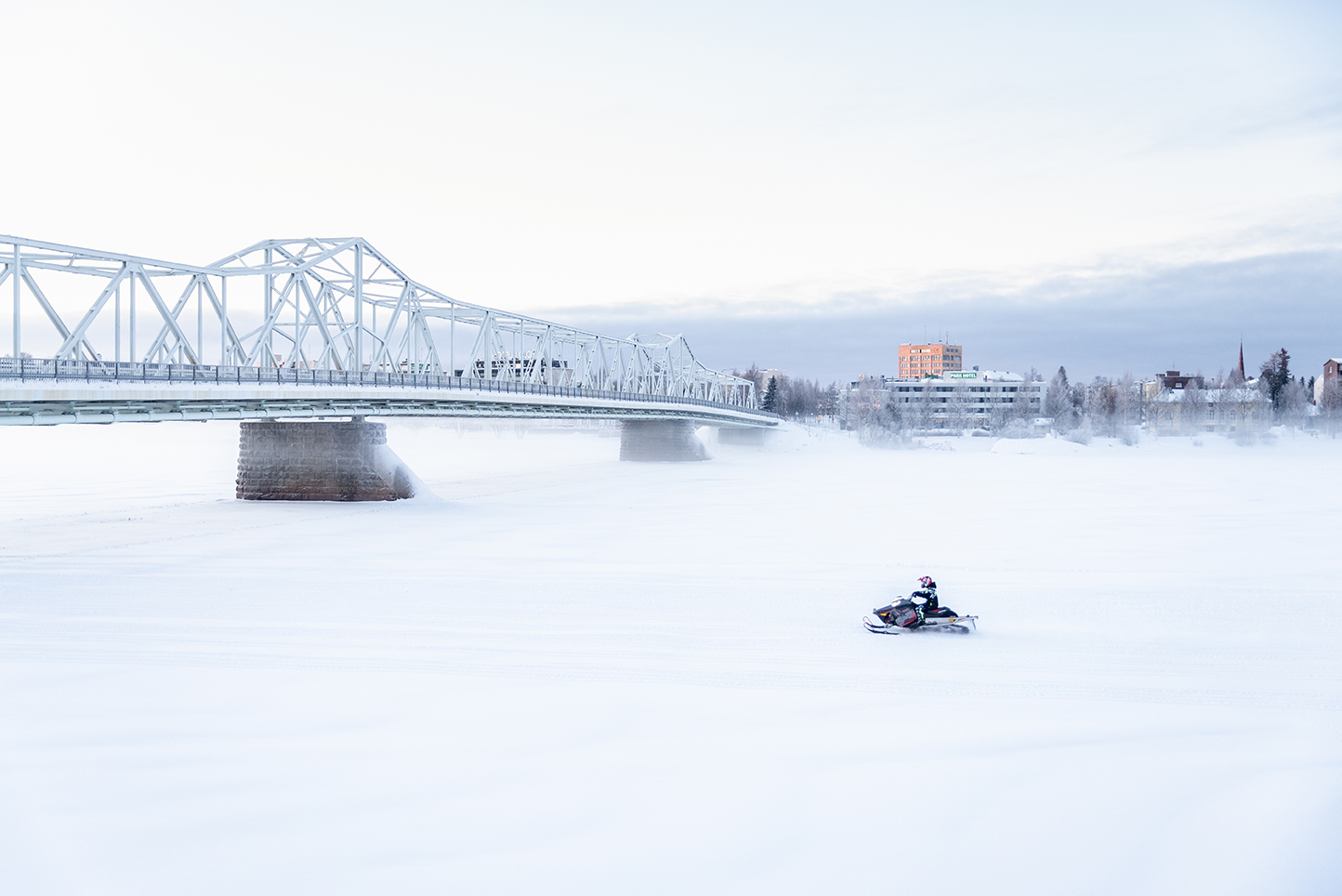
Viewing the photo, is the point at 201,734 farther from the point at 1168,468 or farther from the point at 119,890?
the point at 1168,468

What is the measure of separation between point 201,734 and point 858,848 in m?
6.75

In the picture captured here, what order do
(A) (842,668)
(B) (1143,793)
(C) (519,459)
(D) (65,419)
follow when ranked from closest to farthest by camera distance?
(B) (1143,793) < (A) (842,668) < (D) (65,419) < (C) (519,459)

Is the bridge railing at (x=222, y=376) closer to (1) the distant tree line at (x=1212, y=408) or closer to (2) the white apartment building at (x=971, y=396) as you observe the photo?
(1) the distant tree line at (x=1212, y=408)

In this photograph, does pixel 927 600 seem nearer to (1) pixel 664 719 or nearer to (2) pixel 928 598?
(2) pixel 928 598

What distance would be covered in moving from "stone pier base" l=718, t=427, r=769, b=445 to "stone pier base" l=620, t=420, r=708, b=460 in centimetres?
2396

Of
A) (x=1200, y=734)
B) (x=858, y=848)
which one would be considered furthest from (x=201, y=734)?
(x=1200, y=734)

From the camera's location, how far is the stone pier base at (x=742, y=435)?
350 ft

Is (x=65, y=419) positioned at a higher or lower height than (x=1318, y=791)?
higher

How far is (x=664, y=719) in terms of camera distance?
10.4 meters

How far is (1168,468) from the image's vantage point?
6209cm

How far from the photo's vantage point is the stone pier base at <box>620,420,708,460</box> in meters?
79.6

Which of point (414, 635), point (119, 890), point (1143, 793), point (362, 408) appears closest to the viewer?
point (119, 890)

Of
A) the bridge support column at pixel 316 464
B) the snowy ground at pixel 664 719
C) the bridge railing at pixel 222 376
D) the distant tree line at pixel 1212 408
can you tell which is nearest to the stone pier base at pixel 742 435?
the distant tree line at pixel 1212 408

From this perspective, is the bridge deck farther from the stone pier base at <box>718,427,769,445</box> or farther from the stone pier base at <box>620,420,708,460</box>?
the stone pier base at <box>718,427,769,445</box>
